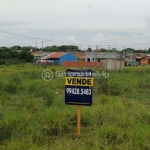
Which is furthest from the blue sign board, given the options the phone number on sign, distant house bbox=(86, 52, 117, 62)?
distant house bbox=(86, 52, 117, 62)

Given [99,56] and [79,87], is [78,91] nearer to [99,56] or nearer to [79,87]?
[79,87]

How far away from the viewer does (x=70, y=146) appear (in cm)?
400

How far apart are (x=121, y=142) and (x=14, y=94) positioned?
6457 mm

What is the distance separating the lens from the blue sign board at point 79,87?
460cm

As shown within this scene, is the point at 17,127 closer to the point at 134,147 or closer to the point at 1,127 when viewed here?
the point at 1,127

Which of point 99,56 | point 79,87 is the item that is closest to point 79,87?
point 79,87

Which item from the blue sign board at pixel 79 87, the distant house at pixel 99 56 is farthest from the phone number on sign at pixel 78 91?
the distant house at pixel 99 56

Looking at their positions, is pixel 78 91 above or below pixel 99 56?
below

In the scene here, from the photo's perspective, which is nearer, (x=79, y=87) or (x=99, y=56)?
(x=79, y=87)

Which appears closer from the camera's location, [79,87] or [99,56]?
[79,87]

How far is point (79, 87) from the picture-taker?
15.2 ft

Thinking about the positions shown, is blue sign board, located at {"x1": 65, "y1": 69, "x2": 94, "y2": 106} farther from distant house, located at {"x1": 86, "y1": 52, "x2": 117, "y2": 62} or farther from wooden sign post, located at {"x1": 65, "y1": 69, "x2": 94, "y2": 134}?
distant house, located at {"x1": 86, "y1": 52, "x2": 117, "y2": 62}

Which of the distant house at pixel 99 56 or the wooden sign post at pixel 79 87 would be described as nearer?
the wooden sign post at pixel 79 87

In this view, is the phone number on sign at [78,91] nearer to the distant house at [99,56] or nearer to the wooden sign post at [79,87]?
the wooden sign post at [79,87]
